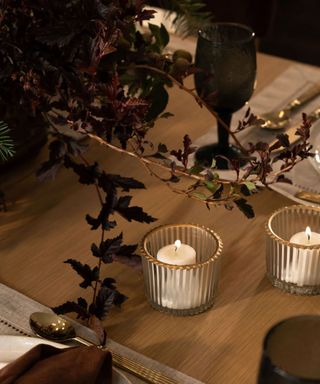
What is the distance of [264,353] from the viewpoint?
526 millimetres

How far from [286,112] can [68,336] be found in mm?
650

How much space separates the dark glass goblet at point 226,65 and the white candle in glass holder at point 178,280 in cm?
24

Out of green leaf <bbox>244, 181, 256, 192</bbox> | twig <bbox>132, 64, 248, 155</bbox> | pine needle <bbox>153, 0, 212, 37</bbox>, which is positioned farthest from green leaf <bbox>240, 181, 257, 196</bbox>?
pine needle <bbox>153, 0, 212, 37</bbox>

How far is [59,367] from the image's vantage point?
704 millimetres

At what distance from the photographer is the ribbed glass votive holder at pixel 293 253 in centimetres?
89

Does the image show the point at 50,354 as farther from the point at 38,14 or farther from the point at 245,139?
the point at 245,139

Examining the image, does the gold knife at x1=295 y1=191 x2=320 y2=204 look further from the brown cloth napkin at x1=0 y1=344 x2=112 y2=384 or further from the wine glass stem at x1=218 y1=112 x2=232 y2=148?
the brown cloth napkin at x1=0 y1=344 x2=112 y2=384

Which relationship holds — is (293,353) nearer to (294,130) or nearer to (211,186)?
(211,186)

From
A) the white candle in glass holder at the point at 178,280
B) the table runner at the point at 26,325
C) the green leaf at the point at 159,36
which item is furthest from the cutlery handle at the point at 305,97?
the table runner at the point at 26,325

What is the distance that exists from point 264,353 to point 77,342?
35 cm

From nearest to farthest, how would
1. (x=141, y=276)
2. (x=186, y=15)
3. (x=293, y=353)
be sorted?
(x=293, y=353), (x=141, y=276), (x=186, y=15)

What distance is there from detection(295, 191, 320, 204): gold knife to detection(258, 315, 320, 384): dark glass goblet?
21.6 inches

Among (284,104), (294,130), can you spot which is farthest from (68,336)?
(284,104)

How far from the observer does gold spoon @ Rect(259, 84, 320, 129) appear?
1.29 meters
